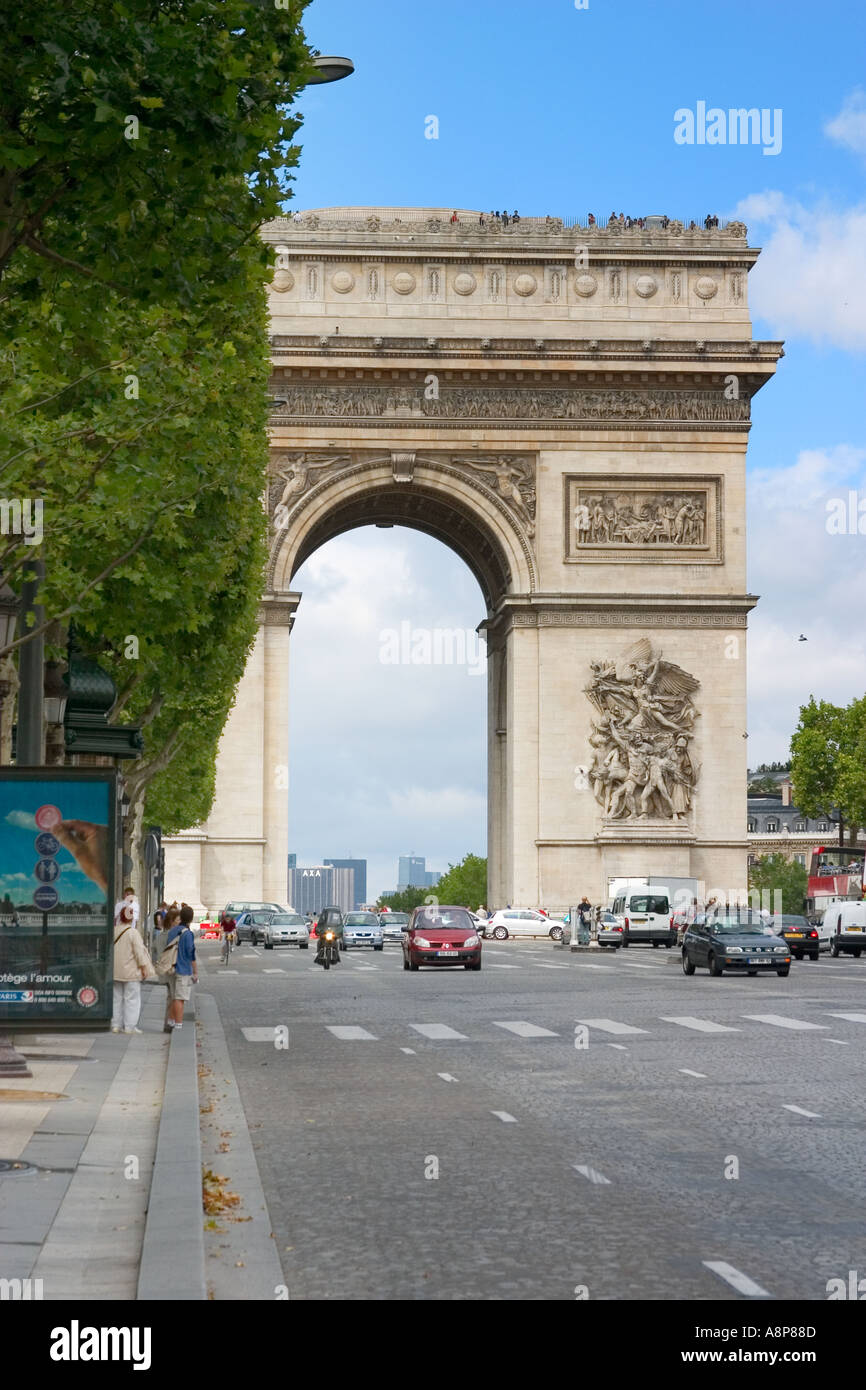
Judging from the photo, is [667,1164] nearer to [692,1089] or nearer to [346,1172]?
[346,1172]

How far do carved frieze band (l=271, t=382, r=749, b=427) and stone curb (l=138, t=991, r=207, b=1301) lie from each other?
54861 mm

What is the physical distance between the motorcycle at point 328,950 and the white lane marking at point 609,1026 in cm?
1953

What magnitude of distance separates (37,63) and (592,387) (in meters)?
61.0

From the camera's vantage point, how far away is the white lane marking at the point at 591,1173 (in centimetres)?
1312

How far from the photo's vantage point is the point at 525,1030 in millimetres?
27000

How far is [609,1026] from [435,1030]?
2.27 metres

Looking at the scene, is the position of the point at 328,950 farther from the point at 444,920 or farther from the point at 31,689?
the point at 31,689

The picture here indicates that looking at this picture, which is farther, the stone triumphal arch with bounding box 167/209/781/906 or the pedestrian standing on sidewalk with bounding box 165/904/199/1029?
the stone triumphal arch with bounding box 167/209/781/906

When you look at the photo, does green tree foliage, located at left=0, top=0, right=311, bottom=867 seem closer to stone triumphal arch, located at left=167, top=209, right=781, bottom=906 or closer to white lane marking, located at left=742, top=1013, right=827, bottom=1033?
white lane marking, located at left=742, top=1013, right=827, bottom=1033

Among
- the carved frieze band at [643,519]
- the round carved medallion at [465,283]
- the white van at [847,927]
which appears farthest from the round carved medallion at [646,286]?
the white van at [847,927]

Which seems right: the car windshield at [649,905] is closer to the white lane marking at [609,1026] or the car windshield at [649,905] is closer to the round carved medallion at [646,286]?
the round carved medallion at [646,286]

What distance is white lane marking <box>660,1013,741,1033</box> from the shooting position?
26672 millimetres

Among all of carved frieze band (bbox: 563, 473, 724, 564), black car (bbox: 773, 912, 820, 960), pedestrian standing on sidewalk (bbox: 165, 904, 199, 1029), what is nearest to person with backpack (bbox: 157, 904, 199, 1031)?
pedestrian standing on sidewalk (bbox: 165, 904, 199, 1029)
